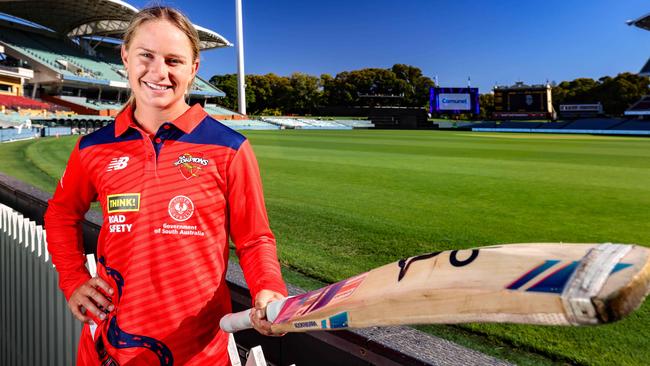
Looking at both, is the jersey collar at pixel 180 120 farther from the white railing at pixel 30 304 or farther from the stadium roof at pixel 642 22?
the stadium roof at pixel 642 22

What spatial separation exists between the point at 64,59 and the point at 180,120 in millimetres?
67099

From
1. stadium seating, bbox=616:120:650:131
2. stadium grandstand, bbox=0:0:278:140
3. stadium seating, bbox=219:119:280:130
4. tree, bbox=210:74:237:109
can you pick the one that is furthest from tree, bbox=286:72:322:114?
stadium seating, bbox=616:120:650:131

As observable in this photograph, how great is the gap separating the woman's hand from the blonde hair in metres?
0.83

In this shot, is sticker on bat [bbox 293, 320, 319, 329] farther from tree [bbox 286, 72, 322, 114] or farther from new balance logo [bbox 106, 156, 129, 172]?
tree [bbox 286, 72, 322, 114]

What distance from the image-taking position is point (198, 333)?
1521 millimetres

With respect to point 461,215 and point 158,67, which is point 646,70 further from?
point 158,67

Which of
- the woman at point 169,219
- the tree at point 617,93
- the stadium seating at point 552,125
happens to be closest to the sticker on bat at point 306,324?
the woman at point 169,219

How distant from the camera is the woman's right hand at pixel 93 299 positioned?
1.62m

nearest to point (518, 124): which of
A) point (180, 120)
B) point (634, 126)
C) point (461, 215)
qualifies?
point (634, 126)

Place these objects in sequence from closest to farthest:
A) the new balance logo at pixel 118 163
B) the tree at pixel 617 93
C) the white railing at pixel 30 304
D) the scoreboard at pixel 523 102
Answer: the new balance logo at pixel 118 163 → the white railing at pixel 30 304 → the scoreboard at pixel 523 102 → the tree at pixel 617 93

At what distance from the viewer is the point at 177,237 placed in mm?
1499

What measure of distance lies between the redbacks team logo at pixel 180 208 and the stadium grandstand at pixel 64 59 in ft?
152

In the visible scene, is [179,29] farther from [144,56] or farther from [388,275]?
[388,275]

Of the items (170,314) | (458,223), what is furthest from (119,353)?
(458,223)
